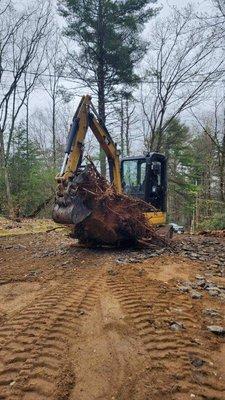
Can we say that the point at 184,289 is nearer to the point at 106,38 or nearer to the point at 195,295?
the point at 195,295

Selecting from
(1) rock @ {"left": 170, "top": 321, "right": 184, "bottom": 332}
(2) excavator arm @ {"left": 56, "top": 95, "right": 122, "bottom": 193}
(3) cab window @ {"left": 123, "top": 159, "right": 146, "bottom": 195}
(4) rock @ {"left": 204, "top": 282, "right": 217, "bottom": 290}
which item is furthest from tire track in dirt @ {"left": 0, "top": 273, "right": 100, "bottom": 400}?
(3) cab window @ {"left": 123, "top": 159, "right": 146, "bottom": 195}

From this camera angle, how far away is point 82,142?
841 cm

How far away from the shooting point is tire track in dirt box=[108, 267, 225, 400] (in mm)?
2822

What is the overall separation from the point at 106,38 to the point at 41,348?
55.1 feet

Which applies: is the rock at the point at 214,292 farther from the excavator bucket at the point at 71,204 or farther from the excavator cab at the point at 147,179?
the excavator cab at the point at 147,179

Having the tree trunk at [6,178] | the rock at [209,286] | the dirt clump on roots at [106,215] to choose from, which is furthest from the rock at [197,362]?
the tree trunk at [6,178]

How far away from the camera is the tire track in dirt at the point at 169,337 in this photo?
2822 millimetres

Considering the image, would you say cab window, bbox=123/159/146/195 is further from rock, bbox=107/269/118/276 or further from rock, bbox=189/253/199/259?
rock, bbox=107/269/118/276

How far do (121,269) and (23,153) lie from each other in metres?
16.7

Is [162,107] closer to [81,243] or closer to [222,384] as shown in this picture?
[81,243]

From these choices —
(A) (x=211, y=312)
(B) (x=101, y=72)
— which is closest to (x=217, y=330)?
(A) (x=211, y=312)

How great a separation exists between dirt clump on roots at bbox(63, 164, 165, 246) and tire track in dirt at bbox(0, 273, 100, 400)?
11.0ft

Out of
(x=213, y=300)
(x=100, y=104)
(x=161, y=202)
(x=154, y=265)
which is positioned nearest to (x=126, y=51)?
(x=100, y=104)

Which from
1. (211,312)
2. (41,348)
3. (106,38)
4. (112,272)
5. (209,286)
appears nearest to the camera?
(41,348)
